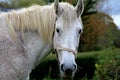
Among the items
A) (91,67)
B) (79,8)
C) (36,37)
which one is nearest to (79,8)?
(79,8)

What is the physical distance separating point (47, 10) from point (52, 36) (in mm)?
372

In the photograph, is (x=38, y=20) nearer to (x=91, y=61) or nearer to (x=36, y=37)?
(x=36, y=37)

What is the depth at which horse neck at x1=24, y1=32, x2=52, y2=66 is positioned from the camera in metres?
4.57

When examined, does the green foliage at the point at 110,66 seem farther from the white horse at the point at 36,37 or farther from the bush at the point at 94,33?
the bush at the point at 94,33

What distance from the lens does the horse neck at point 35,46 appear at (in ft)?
15.0

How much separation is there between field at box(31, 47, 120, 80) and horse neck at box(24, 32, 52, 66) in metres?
2.96

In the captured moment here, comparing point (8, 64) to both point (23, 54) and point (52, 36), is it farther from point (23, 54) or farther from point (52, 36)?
point (52, 36)

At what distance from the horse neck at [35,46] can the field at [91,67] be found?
296cm

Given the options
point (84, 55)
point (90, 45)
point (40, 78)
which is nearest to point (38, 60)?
point (40, 78)

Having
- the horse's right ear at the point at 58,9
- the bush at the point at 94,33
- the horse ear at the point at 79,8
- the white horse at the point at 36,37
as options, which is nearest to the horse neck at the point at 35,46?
the white horse at the point at 36,37

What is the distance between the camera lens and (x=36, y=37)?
182 inches

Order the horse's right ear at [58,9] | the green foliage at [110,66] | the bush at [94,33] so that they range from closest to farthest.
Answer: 1. the horse's right ear at [58,9]
2. the green foliage at [110,66]
3. the bush at [94,33]

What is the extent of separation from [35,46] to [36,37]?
0.12m

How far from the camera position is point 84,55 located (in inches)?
550
